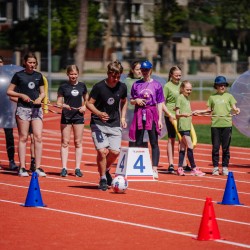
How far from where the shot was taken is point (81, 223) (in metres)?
12.4

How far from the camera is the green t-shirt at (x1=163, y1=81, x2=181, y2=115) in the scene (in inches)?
734

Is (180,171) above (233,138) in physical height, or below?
above

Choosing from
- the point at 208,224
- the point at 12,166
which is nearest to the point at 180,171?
the point at 12,166

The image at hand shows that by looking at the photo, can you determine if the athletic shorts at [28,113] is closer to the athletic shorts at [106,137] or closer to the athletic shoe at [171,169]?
the athletic shorts at [106,137]

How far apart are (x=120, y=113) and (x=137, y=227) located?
4.26 metres

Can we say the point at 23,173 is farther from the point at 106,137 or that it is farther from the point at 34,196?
the point at 34,196

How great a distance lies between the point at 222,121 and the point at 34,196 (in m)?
5.43

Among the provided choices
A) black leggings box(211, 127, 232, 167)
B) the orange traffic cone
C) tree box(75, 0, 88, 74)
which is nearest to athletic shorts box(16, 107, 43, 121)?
black leggings box(211, 127, 232, 167)

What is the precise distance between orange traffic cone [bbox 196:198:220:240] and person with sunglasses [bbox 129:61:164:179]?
19.6 feet

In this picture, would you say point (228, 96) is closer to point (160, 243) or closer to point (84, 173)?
point (84, 173)

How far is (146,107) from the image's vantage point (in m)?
17.2

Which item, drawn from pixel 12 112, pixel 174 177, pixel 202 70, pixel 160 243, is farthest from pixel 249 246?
pixel 202 70

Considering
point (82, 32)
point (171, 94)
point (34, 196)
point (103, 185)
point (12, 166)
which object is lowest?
point (12, 166)

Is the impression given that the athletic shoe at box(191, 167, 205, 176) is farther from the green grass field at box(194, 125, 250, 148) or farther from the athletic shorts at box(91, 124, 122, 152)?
the green grass field at box(194, 125, 250, 148)
